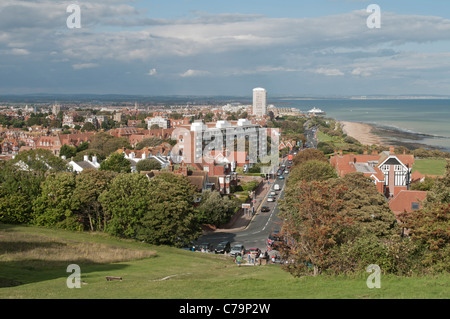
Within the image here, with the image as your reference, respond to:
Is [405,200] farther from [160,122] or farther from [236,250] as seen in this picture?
[160,122]

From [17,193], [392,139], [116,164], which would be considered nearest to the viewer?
[17,193]

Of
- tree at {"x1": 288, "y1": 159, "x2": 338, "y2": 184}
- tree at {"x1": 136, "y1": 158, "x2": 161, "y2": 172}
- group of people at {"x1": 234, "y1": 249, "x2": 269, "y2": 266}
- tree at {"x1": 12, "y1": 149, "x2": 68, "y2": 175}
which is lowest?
group of people at {"x1": 234, "y1": 249, "x2": 269, "y2": 266}

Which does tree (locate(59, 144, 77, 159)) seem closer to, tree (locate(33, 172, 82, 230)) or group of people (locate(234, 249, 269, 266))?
tree (locate(33, 172, 82, 230))

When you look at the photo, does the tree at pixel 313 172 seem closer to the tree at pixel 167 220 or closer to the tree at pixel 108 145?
the tree at pixel 167 220

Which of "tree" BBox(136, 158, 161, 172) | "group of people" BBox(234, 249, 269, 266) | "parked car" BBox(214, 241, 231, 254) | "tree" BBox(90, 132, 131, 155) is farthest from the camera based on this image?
"tree" BBox(90, 132, 131, 155)

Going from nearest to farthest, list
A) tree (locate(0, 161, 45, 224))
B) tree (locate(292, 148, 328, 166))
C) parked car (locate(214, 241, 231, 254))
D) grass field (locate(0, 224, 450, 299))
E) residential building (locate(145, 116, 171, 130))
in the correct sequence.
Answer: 1. grass field (locate(0, 224, 450, 299))
2. parked car (locate(214, 241, 231, 254))
3. tree (locate(0, 161, 45, 224))
4. tree (locate(292, 148, 328, 166))
5. residential building (locate(145, 116, 171, 130))

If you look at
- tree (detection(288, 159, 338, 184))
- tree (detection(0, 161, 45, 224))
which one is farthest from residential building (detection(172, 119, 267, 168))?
tree (detection(0, 161, 45, 224))

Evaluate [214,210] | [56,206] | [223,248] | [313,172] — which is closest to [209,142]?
[313,172]

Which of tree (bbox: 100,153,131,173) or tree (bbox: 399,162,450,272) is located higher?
tree (bbox: 399,162,450,272)
